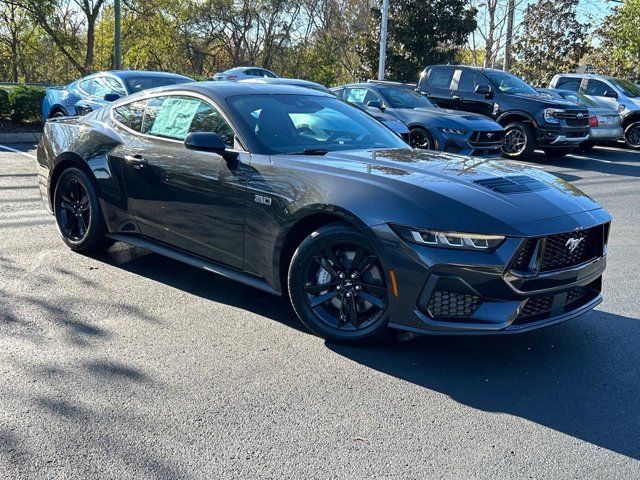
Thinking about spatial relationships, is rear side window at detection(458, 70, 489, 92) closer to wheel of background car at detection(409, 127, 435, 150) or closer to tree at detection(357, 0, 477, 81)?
wheel of background car at detection(409, 127, 435, 150)

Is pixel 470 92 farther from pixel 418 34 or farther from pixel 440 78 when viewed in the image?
pixel 418 34

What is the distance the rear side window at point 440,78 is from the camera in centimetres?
1495

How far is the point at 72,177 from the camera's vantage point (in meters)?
5.72

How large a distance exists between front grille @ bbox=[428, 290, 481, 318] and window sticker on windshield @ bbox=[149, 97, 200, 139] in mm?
2367

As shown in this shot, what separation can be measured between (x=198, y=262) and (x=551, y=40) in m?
31.2

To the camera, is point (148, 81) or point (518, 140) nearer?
point (148, 81)

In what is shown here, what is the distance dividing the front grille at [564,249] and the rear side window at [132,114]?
3.20 metres

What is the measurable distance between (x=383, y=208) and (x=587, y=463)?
163 centimetres

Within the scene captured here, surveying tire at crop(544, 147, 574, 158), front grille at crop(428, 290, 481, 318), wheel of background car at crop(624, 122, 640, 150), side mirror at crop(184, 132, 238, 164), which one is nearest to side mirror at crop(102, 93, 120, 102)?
side mirror at crop(184, 132, 238, 164)

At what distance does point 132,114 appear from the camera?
17.9 ft

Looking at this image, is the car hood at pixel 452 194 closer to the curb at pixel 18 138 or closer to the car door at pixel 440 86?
the curb at pixel 18 138

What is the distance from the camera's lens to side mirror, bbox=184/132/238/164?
439 centimetres

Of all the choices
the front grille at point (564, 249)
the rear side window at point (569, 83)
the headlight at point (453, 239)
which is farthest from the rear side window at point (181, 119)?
the rear side window at point (569, 83)

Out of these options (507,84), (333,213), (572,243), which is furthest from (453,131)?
(333,213)
